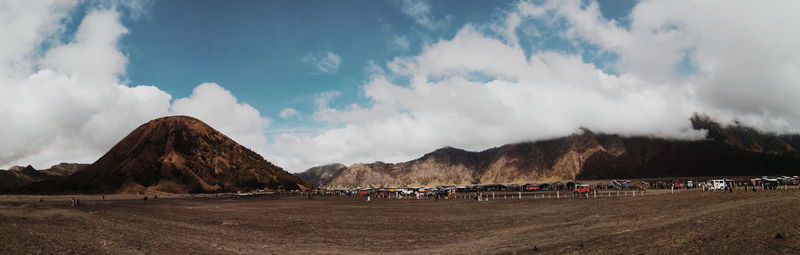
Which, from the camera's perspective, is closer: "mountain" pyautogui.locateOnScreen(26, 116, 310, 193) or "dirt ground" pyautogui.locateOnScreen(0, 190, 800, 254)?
"dirt ground" pyautogui.locateOnScreen(0, 190, 800, 254)

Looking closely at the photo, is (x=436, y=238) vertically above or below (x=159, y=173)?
below

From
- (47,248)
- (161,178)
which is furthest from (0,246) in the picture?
(161,178)

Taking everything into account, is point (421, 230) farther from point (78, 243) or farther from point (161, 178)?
point (161, 178)

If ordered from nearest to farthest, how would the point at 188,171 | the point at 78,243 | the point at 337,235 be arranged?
the point at 78,243 → the point at 337,235 → the point at 188,171

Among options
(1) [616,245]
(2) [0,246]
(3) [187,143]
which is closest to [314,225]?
(2) [0,246]

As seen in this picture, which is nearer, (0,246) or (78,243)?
(0,246)

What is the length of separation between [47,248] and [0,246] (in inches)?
53.0

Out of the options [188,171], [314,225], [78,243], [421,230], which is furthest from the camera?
[188,171]

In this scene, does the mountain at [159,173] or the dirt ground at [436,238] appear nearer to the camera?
the dirt ground at [436,238]

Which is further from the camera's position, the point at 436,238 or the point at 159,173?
the point at 159,173

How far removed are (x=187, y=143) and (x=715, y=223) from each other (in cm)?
21013

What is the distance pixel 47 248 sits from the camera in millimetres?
16484

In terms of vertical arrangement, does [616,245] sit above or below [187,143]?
below

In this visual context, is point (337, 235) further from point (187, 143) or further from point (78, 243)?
point (187, 143)
